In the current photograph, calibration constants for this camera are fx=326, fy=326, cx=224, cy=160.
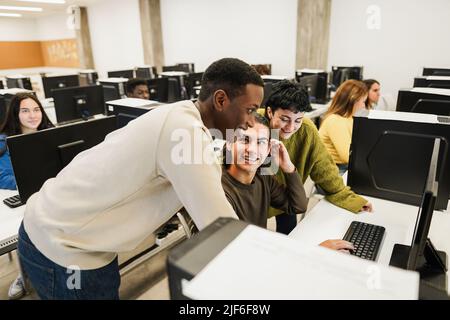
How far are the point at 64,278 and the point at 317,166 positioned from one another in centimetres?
121

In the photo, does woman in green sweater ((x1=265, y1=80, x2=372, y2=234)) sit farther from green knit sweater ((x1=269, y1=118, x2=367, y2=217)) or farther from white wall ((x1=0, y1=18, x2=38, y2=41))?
white wall ((x1=0, y1=18, x2=38, y2=41))

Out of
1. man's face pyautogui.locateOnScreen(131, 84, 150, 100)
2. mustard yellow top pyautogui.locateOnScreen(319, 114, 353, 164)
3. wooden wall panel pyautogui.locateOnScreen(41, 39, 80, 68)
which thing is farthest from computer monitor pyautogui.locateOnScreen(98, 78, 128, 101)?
wooden wall panel pyautogui.locateOnScreen(41, 39, 80, 68)

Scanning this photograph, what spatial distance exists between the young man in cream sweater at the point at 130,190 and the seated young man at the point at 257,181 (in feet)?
1.05

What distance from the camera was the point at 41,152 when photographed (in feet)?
4.87

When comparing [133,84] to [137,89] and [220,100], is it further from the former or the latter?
[220,100]

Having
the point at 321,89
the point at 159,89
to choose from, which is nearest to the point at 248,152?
the point at 159,89

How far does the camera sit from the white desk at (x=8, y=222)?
1.38 meters

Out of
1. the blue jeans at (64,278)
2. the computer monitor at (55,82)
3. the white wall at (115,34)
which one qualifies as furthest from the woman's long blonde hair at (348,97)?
the white wall at (115,34)

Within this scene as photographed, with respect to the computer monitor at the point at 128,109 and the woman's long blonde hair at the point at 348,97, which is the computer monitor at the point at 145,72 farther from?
the woman's long blonde hair at the point at 348,97

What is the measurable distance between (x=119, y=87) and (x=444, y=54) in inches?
186

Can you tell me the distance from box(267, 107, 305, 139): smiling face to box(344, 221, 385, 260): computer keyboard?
534 mm

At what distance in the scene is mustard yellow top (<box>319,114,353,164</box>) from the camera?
87.8 inches
